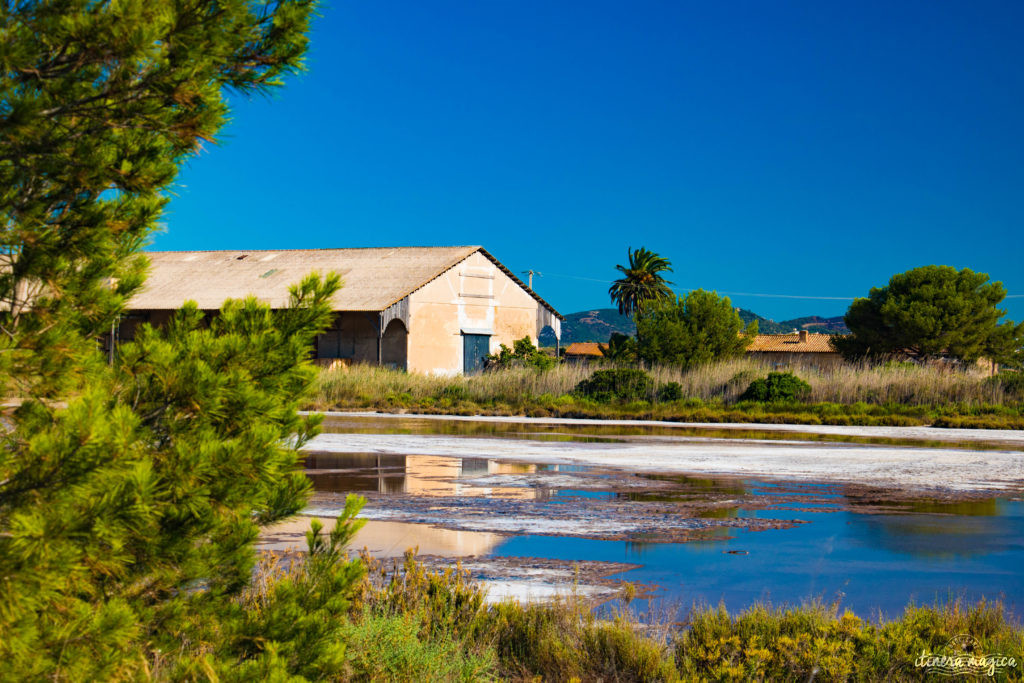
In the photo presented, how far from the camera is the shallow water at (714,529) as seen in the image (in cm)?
758

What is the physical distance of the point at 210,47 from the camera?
3.92 m

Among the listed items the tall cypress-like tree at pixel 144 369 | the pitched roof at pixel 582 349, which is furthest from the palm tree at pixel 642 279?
the tall cypress-like tree at pixel 144 369

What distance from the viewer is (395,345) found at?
47469 mm

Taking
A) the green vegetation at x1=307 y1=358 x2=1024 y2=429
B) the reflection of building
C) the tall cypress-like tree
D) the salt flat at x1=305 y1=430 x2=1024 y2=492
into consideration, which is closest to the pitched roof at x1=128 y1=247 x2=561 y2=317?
the green vegetation at x1=307 y1=358 x2=1024 y2=429

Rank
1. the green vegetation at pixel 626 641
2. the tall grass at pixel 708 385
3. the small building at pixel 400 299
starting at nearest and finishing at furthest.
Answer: the green vegetation at pixel 626 641 → the tall grass at pixel 708 385 → the small building at pixel 400 299

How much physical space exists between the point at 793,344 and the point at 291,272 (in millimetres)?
45262

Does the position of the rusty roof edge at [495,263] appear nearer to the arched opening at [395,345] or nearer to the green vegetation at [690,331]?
the arched opening at [395,345]

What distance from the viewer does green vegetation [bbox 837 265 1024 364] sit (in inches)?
2015

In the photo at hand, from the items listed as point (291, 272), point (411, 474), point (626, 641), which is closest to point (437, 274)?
point (291, 272)

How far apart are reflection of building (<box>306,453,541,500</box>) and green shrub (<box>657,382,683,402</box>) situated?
1638cm

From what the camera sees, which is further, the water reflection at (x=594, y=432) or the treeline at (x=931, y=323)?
the treeline at (x=931, y=323)

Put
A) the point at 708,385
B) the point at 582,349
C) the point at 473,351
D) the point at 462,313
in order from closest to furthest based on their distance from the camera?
the point at 708,385 → the point at 462,313 → the point at 473,351 → the point at 582,349

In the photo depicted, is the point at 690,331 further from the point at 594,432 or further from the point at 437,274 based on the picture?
the point at 594,432

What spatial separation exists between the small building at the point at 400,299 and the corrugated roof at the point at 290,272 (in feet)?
0.20
